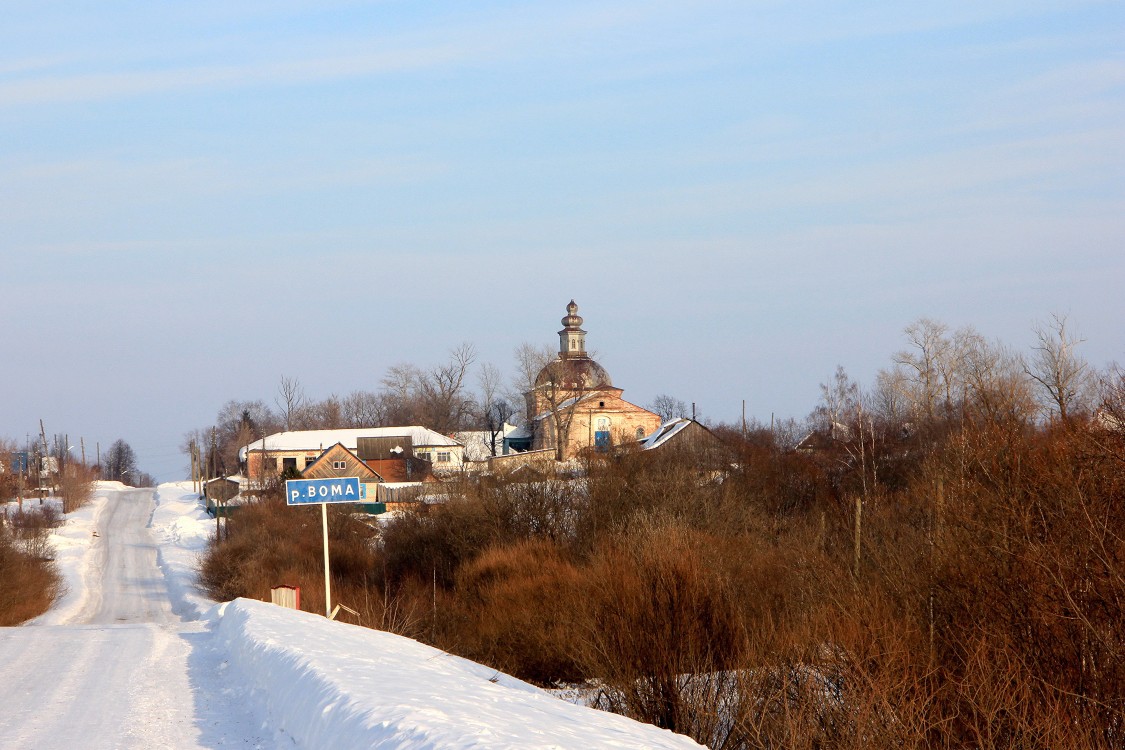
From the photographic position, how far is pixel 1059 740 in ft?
30.0

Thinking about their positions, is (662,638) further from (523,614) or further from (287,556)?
(287,556)

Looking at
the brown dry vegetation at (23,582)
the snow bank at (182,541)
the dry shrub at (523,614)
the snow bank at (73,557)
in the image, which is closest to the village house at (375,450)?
the snow bank at (182,541)

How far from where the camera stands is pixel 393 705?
802 cm

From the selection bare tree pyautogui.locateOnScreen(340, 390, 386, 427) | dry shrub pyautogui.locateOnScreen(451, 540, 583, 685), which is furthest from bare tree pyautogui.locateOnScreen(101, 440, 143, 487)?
dry shrub pyautogui.locateOnScreen(451, 540, 583, 685)

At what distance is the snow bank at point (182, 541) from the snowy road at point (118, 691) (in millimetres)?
15300

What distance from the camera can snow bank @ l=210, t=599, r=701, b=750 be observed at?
719 cm

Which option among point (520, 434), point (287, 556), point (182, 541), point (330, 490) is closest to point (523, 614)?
point (330, 490)

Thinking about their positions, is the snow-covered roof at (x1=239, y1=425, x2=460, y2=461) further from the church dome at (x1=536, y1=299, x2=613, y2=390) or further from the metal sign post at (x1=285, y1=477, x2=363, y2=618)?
the metal sign post at (x1=285, y1=477, x2=363, y2=618)

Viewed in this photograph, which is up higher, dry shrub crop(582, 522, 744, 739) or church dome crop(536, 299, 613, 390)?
church dome crop(536, 299, 613, 390)

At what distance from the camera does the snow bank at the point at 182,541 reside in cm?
4081

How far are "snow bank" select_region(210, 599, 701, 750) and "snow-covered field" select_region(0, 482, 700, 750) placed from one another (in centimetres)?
2

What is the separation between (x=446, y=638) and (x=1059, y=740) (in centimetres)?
1750

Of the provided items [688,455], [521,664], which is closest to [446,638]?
[521,664]

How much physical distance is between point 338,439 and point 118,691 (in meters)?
82.4
